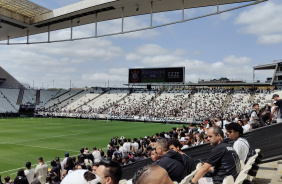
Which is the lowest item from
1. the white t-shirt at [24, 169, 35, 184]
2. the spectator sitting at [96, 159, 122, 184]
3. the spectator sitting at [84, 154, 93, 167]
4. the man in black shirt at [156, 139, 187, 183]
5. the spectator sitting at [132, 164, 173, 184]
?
the white t-shirt at [24, 169, 35, 184]

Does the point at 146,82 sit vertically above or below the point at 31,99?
above

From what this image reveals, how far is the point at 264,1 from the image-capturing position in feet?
27.7

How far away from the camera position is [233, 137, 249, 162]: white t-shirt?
486 centimetres

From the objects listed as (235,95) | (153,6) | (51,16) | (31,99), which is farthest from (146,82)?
(153,6)

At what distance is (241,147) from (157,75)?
51.6 meters

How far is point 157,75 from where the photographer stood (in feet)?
185

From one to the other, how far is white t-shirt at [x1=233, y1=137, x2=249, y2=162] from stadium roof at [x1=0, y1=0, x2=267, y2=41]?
5.76 meters

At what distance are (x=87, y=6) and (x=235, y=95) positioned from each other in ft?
150

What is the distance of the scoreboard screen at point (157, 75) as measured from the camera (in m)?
54.3

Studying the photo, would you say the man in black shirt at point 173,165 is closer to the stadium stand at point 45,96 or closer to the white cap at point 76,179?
the white cap at point 76,179

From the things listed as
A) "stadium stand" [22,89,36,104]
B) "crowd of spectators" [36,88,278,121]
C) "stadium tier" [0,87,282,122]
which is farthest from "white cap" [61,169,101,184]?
"stadium stand" [22,89,36,104]

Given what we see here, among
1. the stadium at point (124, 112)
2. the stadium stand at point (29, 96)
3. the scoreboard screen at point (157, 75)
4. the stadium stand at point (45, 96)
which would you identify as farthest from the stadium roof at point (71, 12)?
the stadium stand at point (45, 96)

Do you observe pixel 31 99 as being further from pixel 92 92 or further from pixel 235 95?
pixel 235 95

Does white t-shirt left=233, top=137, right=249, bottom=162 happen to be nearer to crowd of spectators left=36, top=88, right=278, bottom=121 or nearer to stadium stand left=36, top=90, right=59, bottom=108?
crowd of spectators left=36, top=88, right=278, bottom=121
